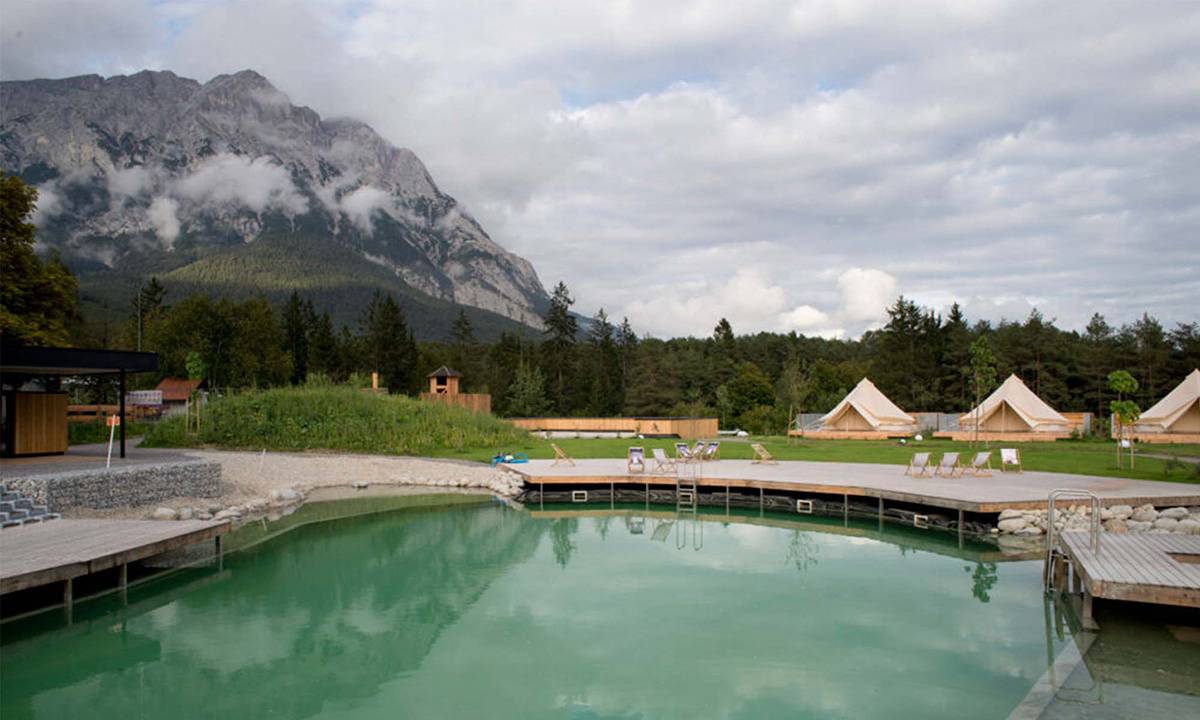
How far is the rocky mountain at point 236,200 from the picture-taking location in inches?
3019

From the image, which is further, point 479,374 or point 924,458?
point 479,374

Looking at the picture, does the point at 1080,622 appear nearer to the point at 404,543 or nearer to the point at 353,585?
the point at 353,585

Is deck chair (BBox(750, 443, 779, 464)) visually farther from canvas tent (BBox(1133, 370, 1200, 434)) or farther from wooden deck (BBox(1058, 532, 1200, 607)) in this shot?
canvas tent (BBox(1133, 370, 1200, 434))

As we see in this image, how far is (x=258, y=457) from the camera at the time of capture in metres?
20.7

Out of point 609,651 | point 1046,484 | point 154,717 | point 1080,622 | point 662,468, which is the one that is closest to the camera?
point 154,717

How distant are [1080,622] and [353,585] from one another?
8.59m

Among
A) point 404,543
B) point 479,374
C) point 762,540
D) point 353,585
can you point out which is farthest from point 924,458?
point 479,374

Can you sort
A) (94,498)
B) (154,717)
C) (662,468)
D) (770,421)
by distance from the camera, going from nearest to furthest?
(154,717) < (94,498) < (662,468) < (770,421)

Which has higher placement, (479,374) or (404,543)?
(479,374)

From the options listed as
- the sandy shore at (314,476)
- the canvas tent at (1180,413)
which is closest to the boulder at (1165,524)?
the sandy shore at (314,476)

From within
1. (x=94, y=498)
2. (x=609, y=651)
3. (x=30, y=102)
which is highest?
(x=30, y=102)

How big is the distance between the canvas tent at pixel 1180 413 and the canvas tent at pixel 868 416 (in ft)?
26.2

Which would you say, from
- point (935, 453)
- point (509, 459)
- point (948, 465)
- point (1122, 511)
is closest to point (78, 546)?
point (509, 459)

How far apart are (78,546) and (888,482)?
1314 cm
